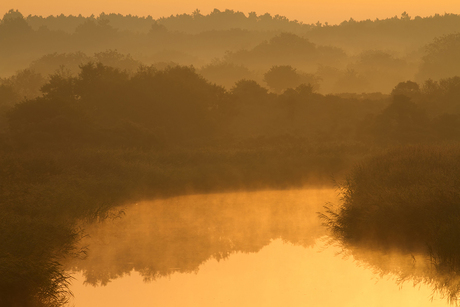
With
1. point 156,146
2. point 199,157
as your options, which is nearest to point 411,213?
point 199,157

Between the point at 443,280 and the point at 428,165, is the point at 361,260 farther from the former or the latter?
the point at 428,165

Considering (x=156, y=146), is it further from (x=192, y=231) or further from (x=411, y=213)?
(x=411, y=213)

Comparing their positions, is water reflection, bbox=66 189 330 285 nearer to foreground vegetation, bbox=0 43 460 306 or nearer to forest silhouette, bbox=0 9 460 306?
forest silhouette, bbox=0 9 460 306

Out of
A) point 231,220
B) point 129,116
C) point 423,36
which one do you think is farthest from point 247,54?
point 231,220

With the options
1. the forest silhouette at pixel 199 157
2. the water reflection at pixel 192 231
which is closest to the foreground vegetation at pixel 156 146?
the forest silhouette at pixel 199 157

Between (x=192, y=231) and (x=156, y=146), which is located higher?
(x=156, y=146)

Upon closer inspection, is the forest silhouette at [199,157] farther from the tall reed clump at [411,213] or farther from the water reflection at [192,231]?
the water reflection at [192,231]

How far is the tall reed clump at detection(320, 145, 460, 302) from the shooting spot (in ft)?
47.0

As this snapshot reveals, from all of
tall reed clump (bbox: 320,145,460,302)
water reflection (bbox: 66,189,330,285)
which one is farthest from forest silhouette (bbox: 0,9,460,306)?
water reflection (bbox: 66,189,330,285)

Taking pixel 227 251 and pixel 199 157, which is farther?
pixel 199 157

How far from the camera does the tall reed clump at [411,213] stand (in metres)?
14.3

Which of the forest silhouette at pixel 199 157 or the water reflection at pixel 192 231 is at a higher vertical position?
the forest silhouette at pixel 199 157

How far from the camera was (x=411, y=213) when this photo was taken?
54.4 ft

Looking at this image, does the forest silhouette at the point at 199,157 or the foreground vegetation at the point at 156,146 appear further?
the foreground vegetation at the point at 156,146
